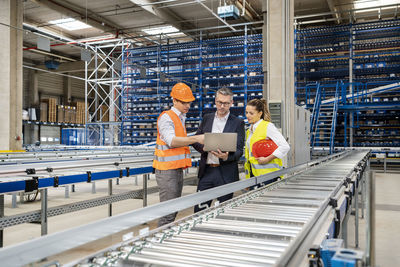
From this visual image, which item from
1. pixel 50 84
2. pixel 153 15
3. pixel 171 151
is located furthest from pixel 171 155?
pixel 50 84

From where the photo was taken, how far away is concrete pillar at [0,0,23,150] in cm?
993

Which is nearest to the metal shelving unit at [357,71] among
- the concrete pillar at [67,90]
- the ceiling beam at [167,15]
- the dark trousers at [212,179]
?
Result: the ceiling beam at [167,15]

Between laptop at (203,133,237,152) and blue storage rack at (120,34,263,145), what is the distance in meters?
10.3

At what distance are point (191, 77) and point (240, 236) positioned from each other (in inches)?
539

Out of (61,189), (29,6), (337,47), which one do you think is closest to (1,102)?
(61,189)

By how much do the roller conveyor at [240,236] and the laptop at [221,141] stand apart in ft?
1.66

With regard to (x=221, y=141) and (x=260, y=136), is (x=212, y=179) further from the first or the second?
(x=260, y=136)

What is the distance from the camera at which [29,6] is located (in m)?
14.6

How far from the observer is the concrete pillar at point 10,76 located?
9.93 metres

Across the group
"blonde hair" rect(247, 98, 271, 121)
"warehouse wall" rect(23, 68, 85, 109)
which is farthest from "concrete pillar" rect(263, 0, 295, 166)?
"warehouse wall" rect(23, 68, 85, 109)

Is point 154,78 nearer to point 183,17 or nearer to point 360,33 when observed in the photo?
point 183,17

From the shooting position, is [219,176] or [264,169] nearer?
[219,176]

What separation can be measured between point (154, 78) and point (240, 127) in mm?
12709

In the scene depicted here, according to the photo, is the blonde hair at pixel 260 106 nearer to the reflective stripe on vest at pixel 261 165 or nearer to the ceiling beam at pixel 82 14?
the reflective stripe on vest at pixel 261 165
